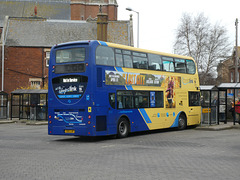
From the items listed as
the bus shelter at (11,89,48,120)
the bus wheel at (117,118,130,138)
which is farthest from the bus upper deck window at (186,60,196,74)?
the bus shelter at (11,89,48,120)

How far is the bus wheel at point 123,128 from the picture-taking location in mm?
18156

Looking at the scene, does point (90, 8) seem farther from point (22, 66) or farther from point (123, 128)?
point (123, 128)

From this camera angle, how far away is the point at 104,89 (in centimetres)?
1709

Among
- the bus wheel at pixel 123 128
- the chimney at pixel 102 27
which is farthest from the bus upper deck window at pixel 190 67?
the chimney at pixel 102 27

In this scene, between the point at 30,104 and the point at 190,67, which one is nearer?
the point at 190,67

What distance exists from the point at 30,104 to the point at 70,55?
16.3 meters

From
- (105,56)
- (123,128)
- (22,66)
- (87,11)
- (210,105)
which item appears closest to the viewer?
(105,56)

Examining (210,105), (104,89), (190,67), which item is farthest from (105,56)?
(210,105)

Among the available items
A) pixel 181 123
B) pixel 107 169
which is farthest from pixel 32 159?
pixel 181 123

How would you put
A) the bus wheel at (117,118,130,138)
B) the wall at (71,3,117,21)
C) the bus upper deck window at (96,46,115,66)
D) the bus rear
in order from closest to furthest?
the bus rear, the bus upper deck window at (96,46,115,66), the bus wheel at (117,118,130,138), the wall at (71,3,117,21)

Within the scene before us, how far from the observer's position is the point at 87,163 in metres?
Answer: 10.6

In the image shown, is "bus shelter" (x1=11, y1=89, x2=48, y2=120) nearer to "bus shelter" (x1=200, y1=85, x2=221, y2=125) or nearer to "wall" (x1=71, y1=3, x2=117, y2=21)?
"bus shelter" (x1=200, y1=85, x2=221, y2=125)

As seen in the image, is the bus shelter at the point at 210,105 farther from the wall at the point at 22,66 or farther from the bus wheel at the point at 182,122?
the wall at the point at 22,66

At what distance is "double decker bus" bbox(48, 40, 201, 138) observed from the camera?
1672cm
